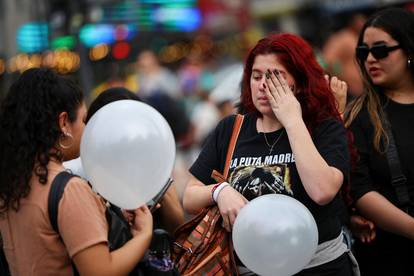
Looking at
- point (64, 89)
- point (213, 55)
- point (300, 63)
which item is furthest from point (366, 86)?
point (213, 55)

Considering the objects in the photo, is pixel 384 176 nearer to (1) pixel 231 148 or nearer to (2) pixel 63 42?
(1) pixel 231 148

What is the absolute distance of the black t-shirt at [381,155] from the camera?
3.65m

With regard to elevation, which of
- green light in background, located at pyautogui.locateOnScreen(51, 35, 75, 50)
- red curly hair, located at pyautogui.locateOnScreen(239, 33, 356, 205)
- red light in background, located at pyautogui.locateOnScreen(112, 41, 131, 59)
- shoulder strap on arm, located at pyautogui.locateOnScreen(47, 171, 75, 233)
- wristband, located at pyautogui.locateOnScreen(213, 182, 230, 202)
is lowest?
red light in background, located at pyautogui.locateOnScreen(112, 41, 131, 59)

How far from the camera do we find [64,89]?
3061 mm

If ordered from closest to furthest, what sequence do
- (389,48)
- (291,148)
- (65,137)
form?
(65,137)
(291,148)
(389,48)

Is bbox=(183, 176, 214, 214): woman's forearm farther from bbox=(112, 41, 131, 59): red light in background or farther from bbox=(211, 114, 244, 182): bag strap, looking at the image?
bbox=(112, 41, 131, 59): red light in background

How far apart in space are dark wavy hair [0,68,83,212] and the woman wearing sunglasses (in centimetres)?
158

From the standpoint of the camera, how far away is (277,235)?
9.64ft

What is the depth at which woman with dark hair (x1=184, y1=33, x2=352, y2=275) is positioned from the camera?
3098 mm

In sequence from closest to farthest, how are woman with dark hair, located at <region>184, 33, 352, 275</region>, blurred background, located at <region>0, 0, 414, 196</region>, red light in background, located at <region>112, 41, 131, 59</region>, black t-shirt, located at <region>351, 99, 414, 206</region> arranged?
woman with dark hair, located at <region>184, 33, 352, 275</region> < black t-shirt, located at <region>351, 99, 414, 206</region> < blurred background, located at <region>0, 0, 414, 196</region> < red light in background, located at <region>112, 41, 131, 59</region>

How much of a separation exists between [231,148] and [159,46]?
1301cm

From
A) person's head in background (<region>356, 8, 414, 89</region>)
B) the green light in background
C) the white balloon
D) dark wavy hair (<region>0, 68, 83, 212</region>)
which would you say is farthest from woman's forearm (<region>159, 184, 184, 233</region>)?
the green light in background

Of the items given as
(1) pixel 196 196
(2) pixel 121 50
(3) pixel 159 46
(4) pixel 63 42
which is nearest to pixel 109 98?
(1) pixel 196 196

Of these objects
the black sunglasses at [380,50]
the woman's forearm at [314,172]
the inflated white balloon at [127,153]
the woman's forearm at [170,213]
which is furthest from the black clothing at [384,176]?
the inflated white balloon at [127,153]
